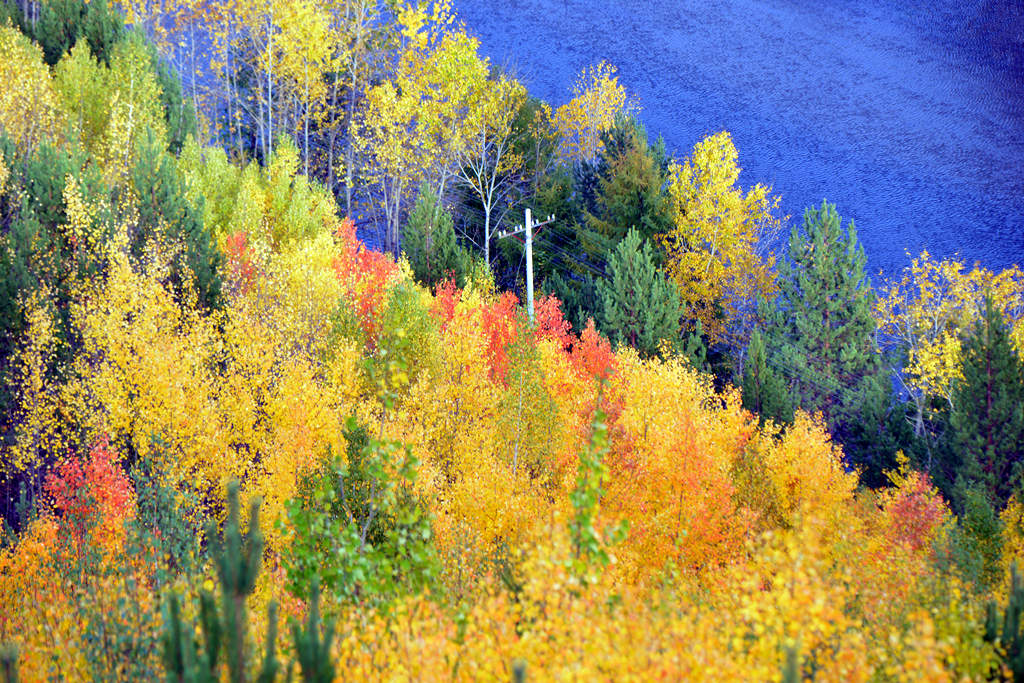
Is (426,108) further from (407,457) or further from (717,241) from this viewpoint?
(407,457)

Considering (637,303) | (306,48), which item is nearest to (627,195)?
(637,303)

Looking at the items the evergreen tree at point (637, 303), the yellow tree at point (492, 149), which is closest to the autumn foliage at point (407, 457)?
the yellow tree at point (492, 149)

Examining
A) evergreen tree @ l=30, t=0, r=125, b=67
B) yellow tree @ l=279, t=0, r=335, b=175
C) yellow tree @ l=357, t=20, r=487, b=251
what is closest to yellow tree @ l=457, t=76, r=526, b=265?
yellow tree @ l=357, t=20, r=487, b=251

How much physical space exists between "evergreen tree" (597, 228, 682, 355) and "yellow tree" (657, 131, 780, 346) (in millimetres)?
6372

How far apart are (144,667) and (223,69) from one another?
56.6 metres

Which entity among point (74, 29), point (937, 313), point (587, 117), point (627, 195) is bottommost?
point (937, 313)

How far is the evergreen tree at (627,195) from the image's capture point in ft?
168

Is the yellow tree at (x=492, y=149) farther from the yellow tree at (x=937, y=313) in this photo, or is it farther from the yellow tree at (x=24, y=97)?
the yellow tree at (x=937, y=313)

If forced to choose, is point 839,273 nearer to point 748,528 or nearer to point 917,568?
point 748,528

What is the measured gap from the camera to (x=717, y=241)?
54469mm

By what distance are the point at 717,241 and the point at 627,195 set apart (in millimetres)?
8286

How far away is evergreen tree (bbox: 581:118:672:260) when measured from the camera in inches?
2010

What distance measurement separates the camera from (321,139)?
199 ft

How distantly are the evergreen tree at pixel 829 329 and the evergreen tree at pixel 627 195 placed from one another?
1303 cm
